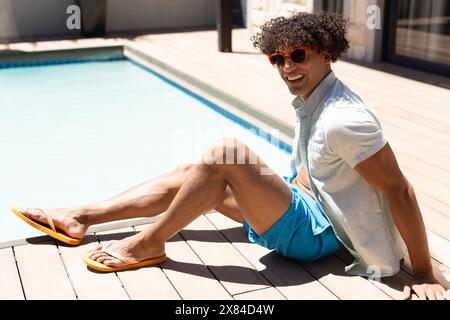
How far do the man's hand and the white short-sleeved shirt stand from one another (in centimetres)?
10

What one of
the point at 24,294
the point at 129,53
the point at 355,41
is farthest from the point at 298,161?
the point at 129,53

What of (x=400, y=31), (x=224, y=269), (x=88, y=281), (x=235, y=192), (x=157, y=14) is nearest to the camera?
(x=235, y=192)

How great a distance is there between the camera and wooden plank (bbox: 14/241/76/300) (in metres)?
2.35

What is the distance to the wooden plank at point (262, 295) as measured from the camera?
90.5 inches

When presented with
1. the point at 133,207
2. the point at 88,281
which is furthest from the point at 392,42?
the point at 88,281

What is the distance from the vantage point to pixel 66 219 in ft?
9.02

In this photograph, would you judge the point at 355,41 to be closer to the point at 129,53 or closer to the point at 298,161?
the point at 129,53

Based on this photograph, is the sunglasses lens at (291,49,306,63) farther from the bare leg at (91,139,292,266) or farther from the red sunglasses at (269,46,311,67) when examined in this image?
the bare leg at (91,139,292,266)

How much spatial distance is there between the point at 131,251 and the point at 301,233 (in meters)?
0.70

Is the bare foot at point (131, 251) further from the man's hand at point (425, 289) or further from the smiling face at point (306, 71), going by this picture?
the man's hand at point (425, 289)

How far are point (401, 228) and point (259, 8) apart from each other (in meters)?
6.93

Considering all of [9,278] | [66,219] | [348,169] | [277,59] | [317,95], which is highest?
[277,59]

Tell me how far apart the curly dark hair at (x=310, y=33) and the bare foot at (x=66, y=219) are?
3.81 feet

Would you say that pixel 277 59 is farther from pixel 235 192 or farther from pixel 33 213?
pixel 33 213
